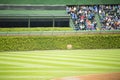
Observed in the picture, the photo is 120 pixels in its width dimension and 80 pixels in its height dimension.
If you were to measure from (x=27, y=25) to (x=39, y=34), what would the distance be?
9174 mm

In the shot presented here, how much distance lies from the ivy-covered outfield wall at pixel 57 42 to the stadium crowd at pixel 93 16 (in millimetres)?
6709

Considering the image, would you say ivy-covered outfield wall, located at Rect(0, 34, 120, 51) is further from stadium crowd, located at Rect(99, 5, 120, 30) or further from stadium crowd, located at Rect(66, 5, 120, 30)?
stadium crowd, located at Rect(99, 5, 120, 30)

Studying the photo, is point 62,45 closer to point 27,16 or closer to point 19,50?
point 19,50

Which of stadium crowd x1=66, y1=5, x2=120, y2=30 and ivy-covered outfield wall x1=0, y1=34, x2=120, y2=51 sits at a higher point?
stadium crowd x1=66, y1=5, x2=120, y2=30

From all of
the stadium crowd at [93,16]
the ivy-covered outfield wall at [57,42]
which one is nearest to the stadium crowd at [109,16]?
the stadium crowd at [93,16]

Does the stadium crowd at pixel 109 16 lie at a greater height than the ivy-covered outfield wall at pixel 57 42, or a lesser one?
greater

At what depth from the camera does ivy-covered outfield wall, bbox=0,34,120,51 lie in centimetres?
3070

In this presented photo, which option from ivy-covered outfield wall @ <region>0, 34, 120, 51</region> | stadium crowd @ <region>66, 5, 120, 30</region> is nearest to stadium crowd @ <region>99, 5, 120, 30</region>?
stadium crowd @ <region>66, 5, 120, 30</region>

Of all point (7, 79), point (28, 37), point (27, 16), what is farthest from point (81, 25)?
point (7, 79)

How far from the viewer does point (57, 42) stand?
3172 centimetres

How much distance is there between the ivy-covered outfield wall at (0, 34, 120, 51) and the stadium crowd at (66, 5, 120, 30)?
671cm

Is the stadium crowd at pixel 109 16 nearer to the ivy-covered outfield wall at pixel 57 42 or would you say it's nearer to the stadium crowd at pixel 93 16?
the stadium crowd at pixel 93 16

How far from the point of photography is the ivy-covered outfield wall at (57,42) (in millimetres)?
30703

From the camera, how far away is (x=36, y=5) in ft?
143
